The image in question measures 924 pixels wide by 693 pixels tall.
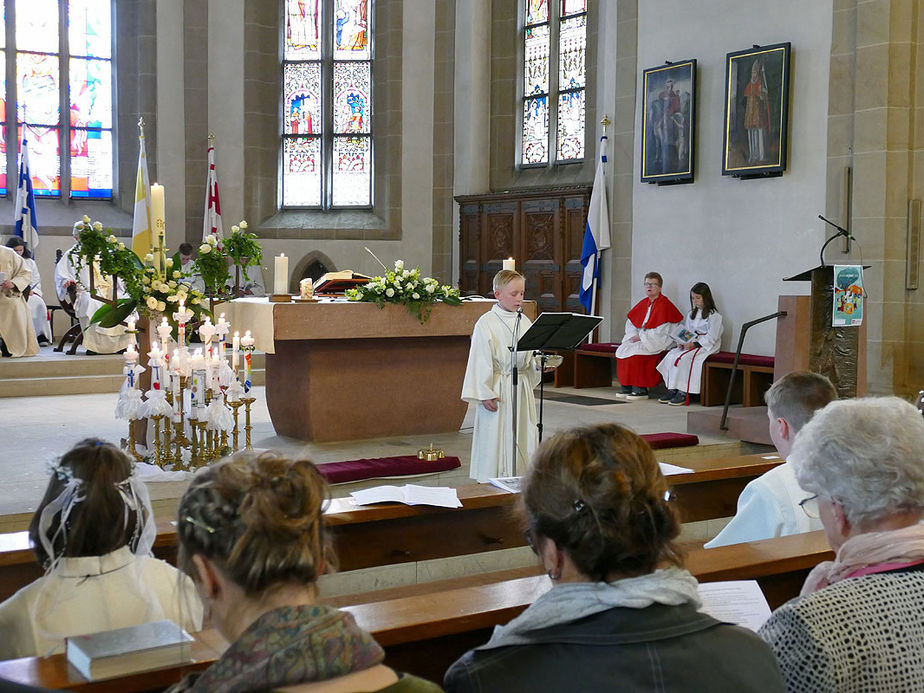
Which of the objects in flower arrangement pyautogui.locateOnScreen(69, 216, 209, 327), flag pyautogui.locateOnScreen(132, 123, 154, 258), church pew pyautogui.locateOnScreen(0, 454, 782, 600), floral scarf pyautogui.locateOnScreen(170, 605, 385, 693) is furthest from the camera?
flag pyautogui.locateOnScreen(132, 123, 154, 258)

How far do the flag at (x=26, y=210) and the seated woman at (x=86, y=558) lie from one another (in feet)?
37.2

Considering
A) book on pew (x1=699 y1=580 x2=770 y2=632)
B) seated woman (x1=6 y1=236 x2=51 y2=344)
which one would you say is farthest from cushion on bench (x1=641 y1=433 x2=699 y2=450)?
seated woman (x1=6 y1=236 x2=51 y2=344)

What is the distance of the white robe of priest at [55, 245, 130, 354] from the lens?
1101cm

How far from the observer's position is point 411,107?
1423 centimetres

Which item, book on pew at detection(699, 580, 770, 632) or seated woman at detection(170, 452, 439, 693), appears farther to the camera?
book on pew at detection(699, 580, 770, 632)

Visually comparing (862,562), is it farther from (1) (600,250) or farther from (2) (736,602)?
(1) (600,250)

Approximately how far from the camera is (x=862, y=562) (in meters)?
1.96

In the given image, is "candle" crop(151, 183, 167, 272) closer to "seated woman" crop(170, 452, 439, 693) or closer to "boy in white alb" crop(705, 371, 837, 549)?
"boy in white alb" crop(705, 371, 837, 549)

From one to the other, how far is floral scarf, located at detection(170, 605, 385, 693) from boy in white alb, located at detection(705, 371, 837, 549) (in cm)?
207

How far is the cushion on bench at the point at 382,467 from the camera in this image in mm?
5898

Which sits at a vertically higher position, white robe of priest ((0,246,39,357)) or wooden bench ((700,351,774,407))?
white robe of priest ((0,246,39,357))

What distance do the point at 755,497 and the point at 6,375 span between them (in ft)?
28.6

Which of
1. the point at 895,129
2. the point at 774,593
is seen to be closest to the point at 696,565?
the point at 774,593

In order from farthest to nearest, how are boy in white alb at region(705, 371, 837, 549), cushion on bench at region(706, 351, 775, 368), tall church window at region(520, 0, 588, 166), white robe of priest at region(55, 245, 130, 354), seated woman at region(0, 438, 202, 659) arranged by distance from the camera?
1. tall church window at region(520, 0, 588, 166)
2. white robe of priest at region(55, 245, 130, 354)
3. cushion on bench at region(706, 351, 775, 368)
4. boy in white alb at region(705, 371, 837, 549)
5. seated woman at region(0, 438, 202, 659)
